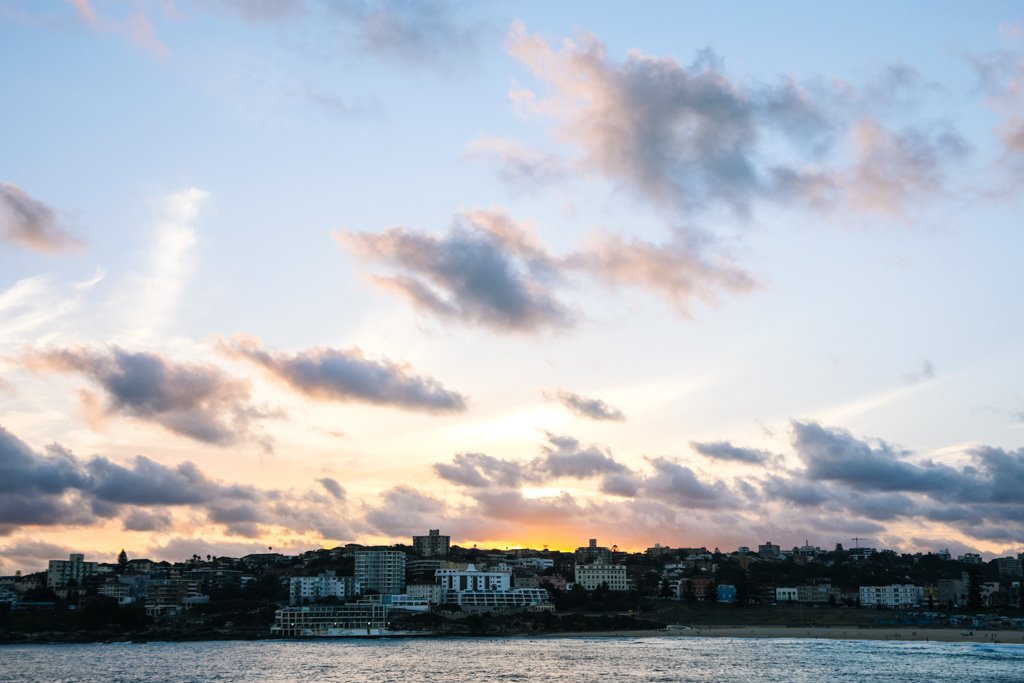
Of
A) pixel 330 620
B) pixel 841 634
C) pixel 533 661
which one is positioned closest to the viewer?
pixel 533 661

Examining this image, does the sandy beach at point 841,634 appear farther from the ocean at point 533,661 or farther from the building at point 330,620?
the building at point 330,620

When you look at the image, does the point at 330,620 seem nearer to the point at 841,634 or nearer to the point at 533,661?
the point at 533,661

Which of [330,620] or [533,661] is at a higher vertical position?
[330,620]

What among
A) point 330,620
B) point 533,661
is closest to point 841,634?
point 533,661

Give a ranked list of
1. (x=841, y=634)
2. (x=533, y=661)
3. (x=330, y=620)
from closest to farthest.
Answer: (x=533, y=661) < (x=841, y=634) < (x=330, y=620)

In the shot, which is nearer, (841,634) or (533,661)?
(533,661)

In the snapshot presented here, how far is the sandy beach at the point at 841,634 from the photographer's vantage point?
148m

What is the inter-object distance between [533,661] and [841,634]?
6454 centimetres

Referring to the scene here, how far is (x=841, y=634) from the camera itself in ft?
527

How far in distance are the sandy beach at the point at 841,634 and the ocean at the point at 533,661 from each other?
6.60 m

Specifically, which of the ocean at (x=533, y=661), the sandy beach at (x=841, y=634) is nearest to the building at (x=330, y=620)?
the ocean at (x=533, y=661)

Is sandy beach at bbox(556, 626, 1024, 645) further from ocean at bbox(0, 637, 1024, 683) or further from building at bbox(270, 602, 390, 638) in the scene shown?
building at bbox(270, 602, 390, 638)

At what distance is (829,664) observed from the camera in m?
110

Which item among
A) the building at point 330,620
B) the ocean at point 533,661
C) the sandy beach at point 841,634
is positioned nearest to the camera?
the ocean at point 533,661
